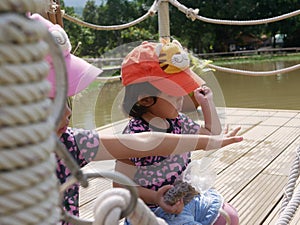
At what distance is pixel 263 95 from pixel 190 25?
43.3 ft

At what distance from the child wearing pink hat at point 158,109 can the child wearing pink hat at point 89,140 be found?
18 centimetres

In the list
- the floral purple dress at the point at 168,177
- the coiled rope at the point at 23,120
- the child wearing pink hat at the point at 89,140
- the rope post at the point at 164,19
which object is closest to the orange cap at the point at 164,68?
the floral purple dress at the point at 168,177

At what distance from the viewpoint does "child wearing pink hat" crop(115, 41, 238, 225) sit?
40.9 inches

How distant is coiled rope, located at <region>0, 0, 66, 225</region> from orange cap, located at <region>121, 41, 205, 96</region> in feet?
2.53

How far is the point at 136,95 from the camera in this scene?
1098 mm

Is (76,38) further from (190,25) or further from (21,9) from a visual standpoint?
(21,9)

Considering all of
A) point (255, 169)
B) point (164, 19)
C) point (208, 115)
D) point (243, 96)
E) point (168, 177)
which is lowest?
point (243, 96)

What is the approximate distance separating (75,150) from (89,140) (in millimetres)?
44

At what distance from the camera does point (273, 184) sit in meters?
1.69

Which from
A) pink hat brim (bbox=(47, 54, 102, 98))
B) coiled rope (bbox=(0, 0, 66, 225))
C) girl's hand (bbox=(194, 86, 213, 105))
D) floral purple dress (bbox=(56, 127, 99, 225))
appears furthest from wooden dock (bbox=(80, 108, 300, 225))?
coiled rope (bbox=(0, 0, 66, 225))

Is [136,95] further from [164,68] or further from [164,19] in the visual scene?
[164,19]

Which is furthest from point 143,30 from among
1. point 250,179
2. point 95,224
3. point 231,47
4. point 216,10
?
point 95,224

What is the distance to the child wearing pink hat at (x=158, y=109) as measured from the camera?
40.9 inches

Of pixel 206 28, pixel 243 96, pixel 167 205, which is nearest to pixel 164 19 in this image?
pixel 167 205
